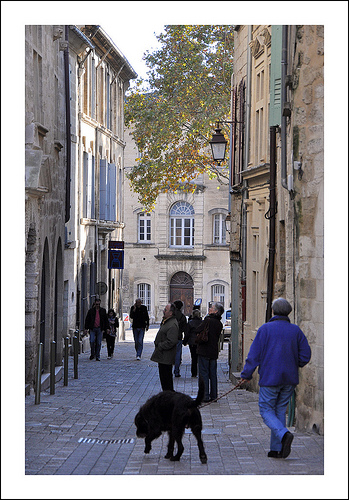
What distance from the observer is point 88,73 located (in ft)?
92.9

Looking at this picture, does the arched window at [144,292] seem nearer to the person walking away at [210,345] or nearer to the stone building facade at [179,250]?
the stone building facade at [179,250]

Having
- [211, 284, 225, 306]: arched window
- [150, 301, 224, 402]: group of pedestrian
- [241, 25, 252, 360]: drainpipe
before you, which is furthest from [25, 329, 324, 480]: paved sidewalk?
[211, 284, 225, 306]: arched window

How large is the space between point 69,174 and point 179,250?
30676 millimetres

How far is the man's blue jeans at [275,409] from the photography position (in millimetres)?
8156

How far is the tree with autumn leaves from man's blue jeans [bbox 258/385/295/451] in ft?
73.0

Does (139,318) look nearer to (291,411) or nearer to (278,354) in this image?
(291,411)

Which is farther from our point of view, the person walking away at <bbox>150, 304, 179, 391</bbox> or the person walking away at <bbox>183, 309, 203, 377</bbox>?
the person walking away at <bbox>183, 309, 203, 377</bbox>

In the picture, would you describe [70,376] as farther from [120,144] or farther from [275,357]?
[120,144]

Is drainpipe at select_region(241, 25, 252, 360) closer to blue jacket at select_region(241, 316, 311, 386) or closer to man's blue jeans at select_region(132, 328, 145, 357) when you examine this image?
man's blue jeans at select_region(132, 328, 145, 357)

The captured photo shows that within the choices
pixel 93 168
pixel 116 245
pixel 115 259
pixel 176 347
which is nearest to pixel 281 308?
pixel 176 347

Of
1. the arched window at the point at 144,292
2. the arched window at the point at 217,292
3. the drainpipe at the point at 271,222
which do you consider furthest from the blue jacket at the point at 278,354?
the arched window at the point at 144,292

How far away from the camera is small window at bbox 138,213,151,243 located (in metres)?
50.8

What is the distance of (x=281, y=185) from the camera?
44.2 feet

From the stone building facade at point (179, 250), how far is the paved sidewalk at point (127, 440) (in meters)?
33.7
